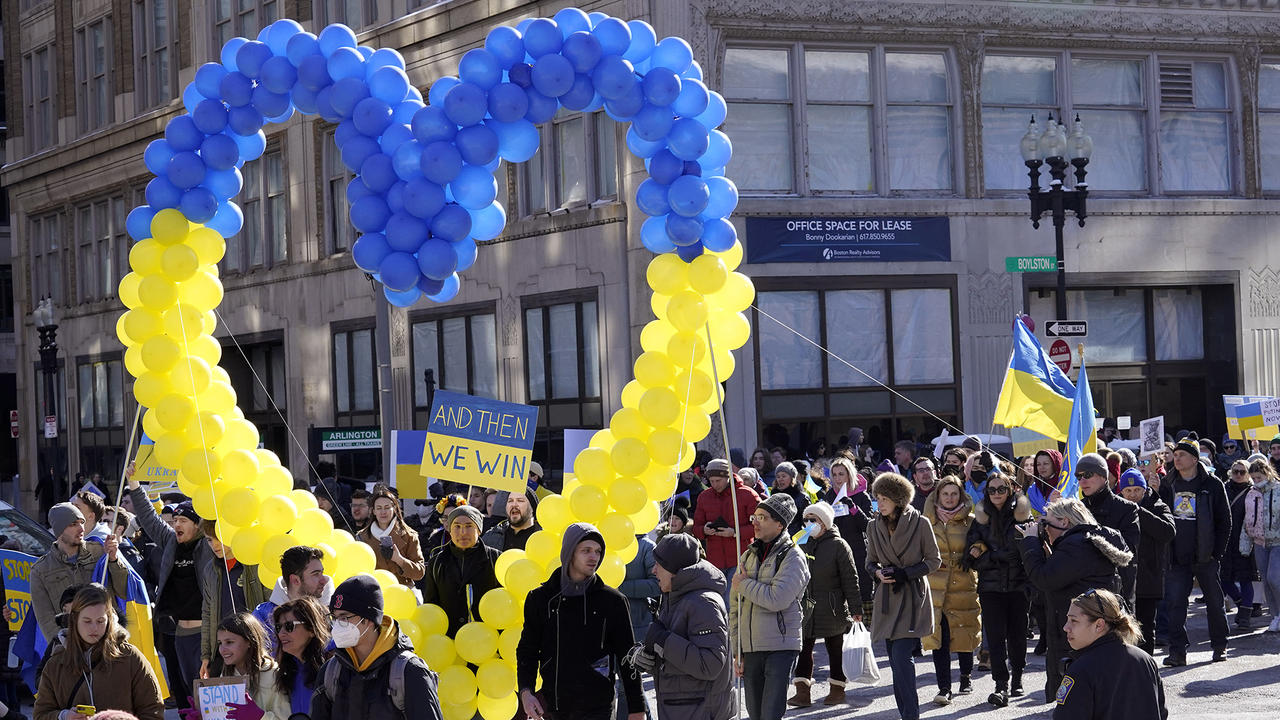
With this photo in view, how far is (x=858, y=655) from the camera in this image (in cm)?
1230

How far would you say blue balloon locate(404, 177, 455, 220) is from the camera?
10.5m

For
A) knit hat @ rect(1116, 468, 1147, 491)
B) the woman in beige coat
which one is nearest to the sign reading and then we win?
the woman in beige coat

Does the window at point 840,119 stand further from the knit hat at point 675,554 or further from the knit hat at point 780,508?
the knit hat at point 675,554

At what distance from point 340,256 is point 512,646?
24.1 meters

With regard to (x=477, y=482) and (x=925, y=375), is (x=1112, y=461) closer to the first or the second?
(x=477, y=482)

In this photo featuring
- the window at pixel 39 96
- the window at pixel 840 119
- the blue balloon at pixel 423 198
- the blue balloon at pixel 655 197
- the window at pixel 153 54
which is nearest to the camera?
the blue balloon at pixel 423 198

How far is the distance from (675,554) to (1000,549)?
179 inches

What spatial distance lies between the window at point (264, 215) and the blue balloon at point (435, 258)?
25.7 meters

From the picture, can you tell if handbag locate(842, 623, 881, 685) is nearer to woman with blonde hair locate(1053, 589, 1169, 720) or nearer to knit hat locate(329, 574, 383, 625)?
woman with blonde hair locate(1053, 589, 1169, 720)

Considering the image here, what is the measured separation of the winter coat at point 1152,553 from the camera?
13344 millimetres

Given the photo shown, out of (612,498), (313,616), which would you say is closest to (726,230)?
(612,498)

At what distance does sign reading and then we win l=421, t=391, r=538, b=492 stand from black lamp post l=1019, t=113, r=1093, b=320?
10.4 m

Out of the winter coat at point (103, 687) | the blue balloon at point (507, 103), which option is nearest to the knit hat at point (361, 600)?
the winter coat at point (103, 687)

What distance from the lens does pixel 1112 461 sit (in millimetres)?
15195
